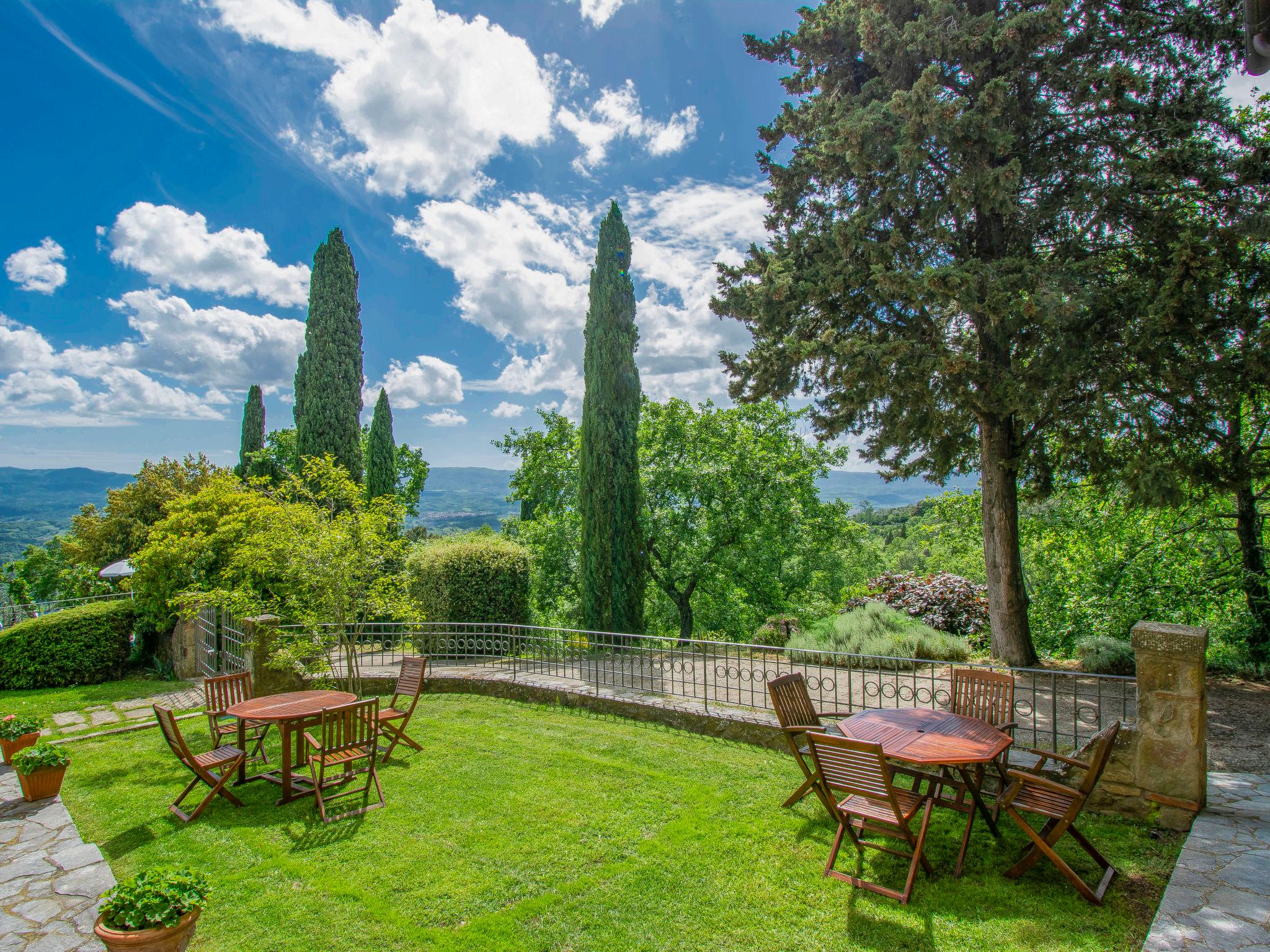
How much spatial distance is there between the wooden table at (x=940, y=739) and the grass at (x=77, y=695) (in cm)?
1064

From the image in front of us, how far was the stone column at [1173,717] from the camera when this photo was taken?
4.79 m

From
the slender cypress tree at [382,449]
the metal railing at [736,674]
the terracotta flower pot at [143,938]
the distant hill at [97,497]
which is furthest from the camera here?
the distant hill at [97,497]

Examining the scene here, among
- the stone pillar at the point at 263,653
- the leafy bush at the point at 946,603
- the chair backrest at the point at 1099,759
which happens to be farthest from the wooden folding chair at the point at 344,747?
the leafy bush at the point at 946,603

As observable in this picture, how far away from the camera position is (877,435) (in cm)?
1174

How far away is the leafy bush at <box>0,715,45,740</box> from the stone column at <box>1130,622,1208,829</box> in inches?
407

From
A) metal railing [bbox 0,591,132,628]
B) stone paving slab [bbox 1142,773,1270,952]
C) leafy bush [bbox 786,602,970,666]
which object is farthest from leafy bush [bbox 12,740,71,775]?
metal railing [bbox 0,591,132,628]

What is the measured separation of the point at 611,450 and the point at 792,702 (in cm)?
1010

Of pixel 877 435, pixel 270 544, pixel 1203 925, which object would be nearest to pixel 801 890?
pixel 1203 925

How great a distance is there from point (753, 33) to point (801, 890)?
43.1 ft

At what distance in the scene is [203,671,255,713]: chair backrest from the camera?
22.4 feet

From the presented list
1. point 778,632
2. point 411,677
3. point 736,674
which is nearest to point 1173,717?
point 736,674

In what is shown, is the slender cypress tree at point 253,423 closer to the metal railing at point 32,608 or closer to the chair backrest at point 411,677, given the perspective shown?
the metal railing at point 32,608

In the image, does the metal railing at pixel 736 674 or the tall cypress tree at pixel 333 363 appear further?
the tall cypress tree at pixel 333 363

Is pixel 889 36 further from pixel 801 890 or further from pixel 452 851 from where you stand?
pixel 452 851
